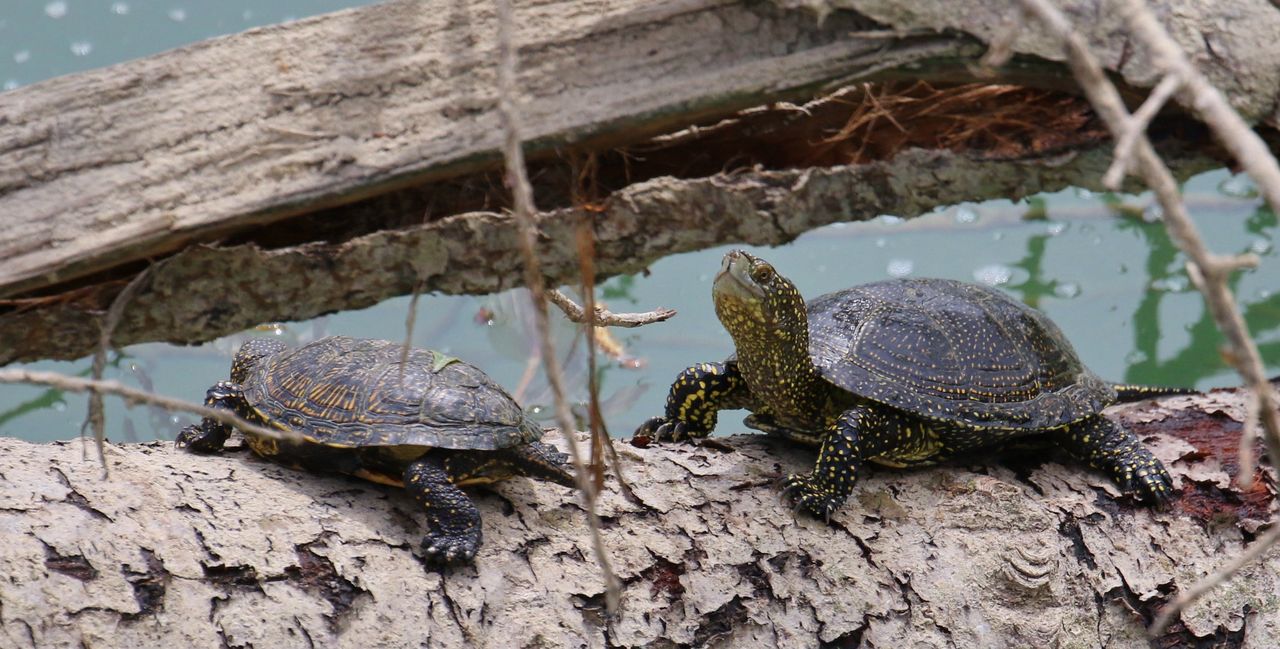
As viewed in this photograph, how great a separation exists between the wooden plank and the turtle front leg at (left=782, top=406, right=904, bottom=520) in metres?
0.73

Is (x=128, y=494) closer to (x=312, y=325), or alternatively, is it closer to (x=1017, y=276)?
(x=312, y=325)

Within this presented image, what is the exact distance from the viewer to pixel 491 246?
183 cm

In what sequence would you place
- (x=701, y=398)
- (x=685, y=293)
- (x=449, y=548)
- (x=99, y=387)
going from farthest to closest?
(x=685, y=293) → (x=701, y=398) → (x=449, y=548) → (x=99, y=387)

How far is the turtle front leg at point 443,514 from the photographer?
186 centimetres

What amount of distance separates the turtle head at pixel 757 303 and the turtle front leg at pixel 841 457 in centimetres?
20

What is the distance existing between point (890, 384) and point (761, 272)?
1.18 feet

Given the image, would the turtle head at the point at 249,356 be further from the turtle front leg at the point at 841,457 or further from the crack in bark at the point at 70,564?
the turtle front leg at the point at 841,457

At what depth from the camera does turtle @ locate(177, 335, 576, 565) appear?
6.34 ft

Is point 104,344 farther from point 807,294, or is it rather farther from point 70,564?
point 807,294

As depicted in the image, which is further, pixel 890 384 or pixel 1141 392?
pixel 1141 392

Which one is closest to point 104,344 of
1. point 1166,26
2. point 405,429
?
point 405,429

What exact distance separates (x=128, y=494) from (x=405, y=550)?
447 millimetres

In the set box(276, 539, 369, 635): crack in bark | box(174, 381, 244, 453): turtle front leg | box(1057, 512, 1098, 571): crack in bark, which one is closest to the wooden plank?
box(174, 381, 244, 453): turtle front leg

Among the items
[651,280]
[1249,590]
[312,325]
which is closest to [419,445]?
[1249,590]
